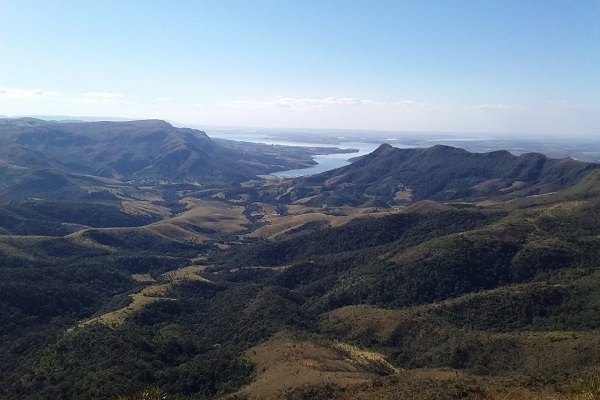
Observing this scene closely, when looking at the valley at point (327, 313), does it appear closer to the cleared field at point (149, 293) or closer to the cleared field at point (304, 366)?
the cleared field at point (304, 366)

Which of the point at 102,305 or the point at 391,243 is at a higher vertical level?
the point at 391,243

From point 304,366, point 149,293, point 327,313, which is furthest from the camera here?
point 149,293

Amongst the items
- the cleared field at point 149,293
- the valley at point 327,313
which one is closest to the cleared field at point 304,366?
the valley at point 327,313

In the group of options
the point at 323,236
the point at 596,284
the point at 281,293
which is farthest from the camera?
the point at 323,236

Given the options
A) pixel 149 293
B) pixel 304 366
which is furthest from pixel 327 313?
pixel 304 366

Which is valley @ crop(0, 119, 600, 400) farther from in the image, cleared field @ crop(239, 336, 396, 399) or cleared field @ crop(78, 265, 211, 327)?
cleared field @ crop(78, 265, 211, 327)

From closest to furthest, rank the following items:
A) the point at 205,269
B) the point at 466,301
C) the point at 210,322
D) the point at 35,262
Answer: the point at 466,301 → the point at 210,322 → the point at 35,262 → the point at 205,269

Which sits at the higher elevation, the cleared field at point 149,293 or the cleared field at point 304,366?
the cleared field at point 304,366

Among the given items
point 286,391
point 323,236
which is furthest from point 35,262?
Result: point 286,391

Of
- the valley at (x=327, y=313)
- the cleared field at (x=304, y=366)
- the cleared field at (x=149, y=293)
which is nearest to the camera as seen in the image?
the cleared field at (x=304, y=366)

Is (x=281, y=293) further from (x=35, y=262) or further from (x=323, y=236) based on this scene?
(x=35, y=262)

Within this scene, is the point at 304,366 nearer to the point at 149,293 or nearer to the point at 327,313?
the point at 327,313
